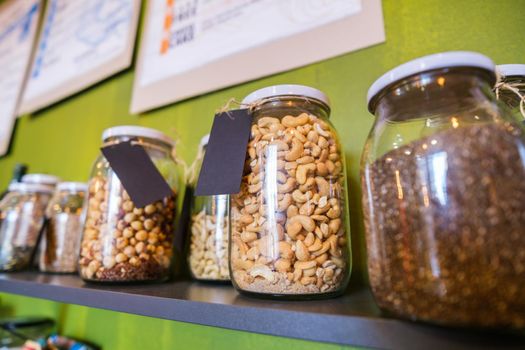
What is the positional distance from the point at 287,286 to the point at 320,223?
0.09m

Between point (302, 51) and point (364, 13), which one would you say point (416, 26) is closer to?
point (364, 13)

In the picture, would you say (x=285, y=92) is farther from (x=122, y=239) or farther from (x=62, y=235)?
(x=62, y=235)

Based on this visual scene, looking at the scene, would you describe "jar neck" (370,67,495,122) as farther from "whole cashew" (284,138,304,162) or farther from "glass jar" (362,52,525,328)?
"whole cashew" (284,138,304,162)

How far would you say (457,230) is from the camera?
0.26 m

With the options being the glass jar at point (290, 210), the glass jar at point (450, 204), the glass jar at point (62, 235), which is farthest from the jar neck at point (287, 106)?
the glass jar at point (62, 235)

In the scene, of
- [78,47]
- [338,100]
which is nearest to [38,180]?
[78,47]

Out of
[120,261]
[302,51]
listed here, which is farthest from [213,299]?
[302,51]

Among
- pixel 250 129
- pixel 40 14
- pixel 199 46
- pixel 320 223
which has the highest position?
pixel 40 14

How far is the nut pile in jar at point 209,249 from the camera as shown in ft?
1.78

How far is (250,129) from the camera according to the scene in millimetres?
439

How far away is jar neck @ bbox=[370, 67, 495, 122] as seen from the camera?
329 mm

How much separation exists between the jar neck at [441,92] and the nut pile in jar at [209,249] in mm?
344

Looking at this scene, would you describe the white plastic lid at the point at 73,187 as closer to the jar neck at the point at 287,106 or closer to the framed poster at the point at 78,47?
the framed poster at the point at 78,47

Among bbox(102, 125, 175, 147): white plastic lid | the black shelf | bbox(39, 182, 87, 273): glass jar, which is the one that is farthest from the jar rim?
bbox(39, 182, 87, 273): glass jar
